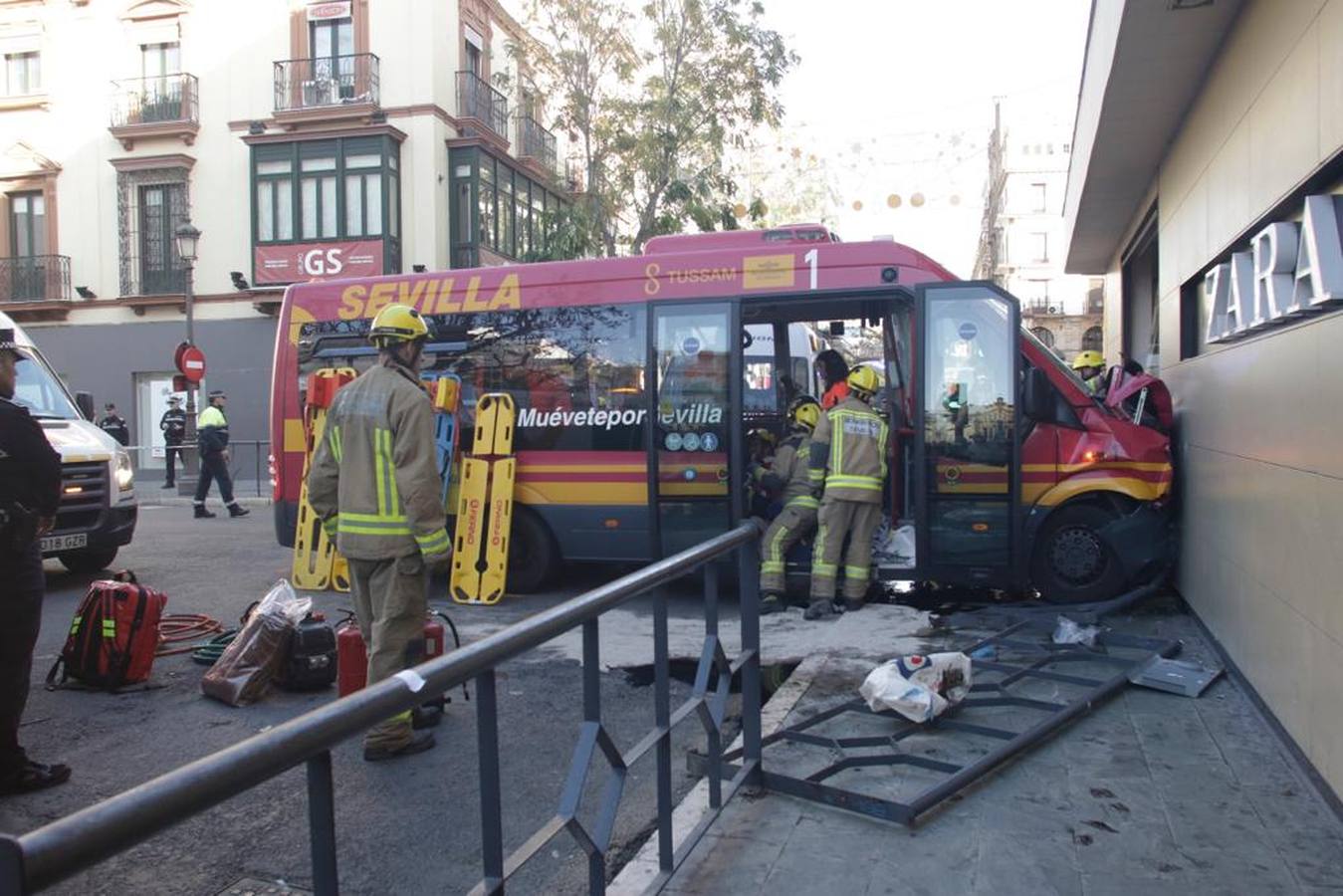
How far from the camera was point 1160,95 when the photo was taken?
284 inches

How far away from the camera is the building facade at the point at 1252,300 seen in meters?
3.93

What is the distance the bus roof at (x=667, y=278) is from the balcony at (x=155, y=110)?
17232mm

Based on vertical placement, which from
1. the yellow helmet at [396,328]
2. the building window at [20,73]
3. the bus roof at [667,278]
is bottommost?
the yellow helmet at [396,328]

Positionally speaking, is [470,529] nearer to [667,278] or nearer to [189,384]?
[667,278]

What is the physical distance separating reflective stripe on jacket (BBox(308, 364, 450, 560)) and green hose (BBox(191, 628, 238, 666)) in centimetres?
213

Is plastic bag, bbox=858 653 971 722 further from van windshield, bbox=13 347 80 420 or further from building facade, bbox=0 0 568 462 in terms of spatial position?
building facade, bbox=0 0 568 462

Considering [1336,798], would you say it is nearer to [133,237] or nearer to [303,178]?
[303,178]

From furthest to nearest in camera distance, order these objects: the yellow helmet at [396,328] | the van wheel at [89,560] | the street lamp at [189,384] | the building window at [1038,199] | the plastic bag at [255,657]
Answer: the building window at [1038,199] < the street lamp at [189,384] < the van wheel at [89,560] < the plastic bag at [255,657] < the yellow helmet at [396,328]

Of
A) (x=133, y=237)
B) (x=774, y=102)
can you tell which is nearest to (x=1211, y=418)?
(x=774, y=102)

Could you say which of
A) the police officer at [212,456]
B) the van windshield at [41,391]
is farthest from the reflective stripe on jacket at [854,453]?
the police officer at [212,456]

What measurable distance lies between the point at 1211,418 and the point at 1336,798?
3191 mm

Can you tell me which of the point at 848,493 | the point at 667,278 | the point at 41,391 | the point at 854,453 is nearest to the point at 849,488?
the point at 848,493

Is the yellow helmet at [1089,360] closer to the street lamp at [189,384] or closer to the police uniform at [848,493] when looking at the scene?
the police uniform at [848,493]

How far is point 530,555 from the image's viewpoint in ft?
27.7
